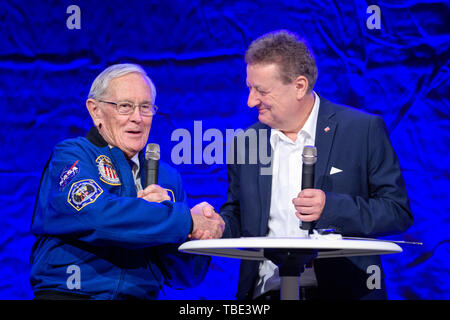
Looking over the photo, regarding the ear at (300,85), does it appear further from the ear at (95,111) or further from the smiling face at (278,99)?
the ear at (95,111)

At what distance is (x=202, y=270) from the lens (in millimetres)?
2783

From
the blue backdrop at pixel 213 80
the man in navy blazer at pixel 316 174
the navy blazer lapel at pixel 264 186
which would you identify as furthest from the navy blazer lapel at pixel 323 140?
the blue backdrop at pixel 213 80

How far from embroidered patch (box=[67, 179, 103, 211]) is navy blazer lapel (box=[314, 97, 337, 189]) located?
35.6 inches

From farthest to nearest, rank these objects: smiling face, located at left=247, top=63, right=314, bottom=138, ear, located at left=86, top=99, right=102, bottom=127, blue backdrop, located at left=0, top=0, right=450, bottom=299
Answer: blue backdrop, located at left=0, top=0, right=450, bottom=299, smiling face, located at left=247, top=63, right=314, bottom=138, ear, located at left=86, top=99, right=102, bottom=127

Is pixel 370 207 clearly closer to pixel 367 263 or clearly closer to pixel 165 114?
pixel 367 263

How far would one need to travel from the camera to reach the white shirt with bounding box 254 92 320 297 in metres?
2.66

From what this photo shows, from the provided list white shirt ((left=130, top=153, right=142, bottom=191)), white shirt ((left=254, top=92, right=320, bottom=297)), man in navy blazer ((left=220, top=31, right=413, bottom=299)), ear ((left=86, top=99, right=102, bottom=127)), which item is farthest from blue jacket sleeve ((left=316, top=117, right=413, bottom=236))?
ear ((left=86, top=99, right=102, bottom=127))

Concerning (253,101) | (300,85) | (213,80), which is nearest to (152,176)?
(253,101)

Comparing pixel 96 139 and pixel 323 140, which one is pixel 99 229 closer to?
pixel 96 139

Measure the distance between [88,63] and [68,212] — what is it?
1.75 m

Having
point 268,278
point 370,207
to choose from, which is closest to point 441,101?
point 370,207

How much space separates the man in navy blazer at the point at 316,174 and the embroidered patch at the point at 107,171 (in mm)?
541

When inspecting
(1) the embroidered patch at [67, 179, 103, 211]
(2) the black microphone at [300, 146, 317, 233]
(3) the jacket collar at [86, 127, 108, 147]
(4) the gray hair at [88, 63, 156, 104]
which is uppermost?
(4) the gray hair at [88, 63, 156, 104]

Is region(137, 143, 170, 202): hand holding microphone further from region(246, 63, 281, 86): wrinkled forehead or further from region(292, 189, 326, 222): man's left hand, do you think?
region(246, 63, 281, 86): wrinkled forehead
